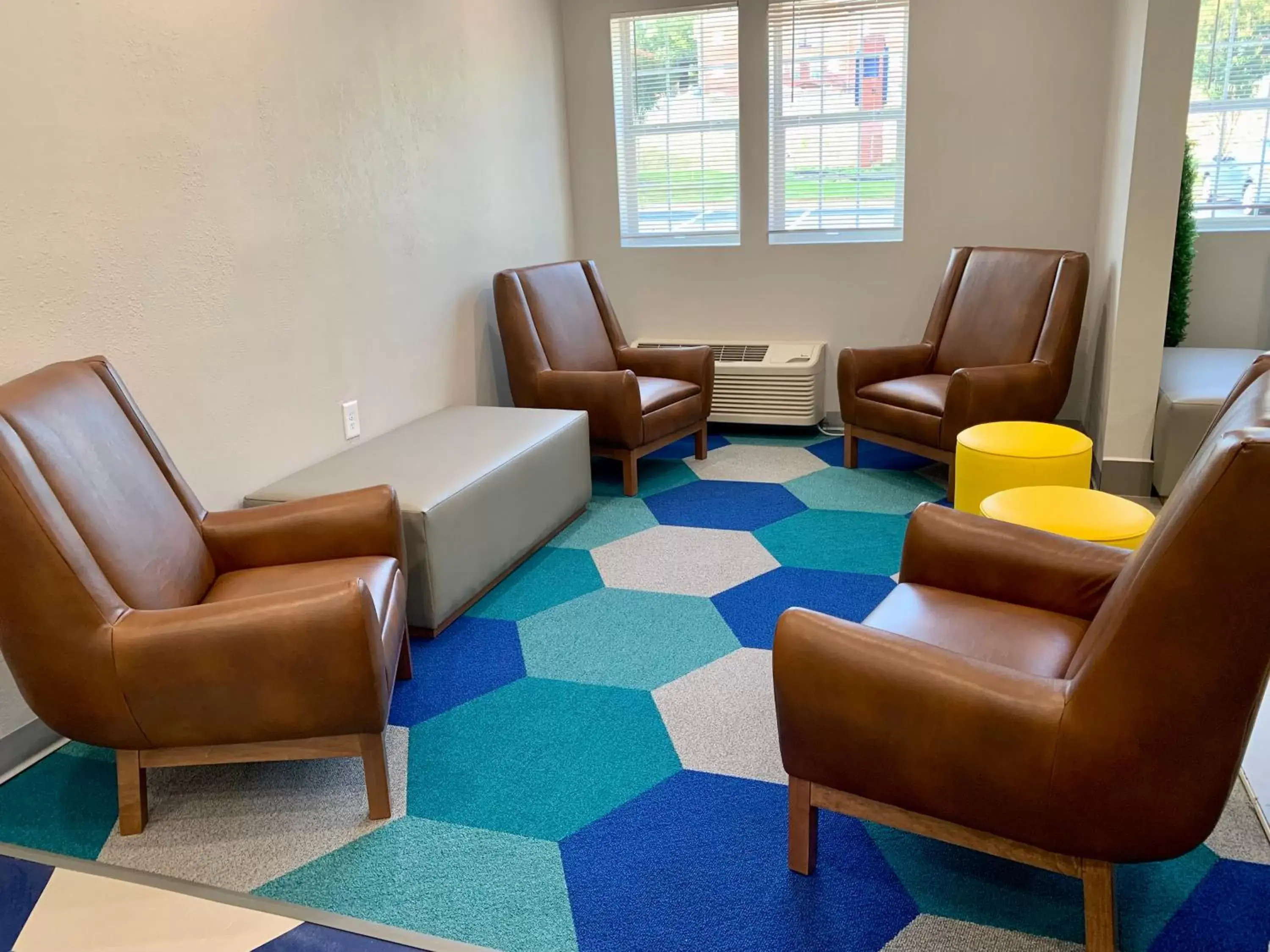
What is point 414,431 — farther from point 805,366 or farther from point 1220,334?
point 1220,334

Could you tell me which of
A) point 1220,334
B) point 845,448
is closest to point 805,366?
point 845,448

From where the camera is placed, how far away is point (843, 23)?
177 inches

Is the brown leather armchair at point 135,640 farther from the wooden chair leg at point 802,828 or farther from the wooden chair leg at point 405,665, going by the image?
the wooden chair leg at point 802,828

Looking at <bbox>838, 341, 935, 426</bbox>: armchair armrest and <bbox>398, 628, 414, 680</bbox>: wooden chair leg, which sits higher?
<bbox>838, 341, 935, 426</bbox>: armchair armrest

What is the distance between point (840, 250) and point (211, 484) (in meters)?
3.25

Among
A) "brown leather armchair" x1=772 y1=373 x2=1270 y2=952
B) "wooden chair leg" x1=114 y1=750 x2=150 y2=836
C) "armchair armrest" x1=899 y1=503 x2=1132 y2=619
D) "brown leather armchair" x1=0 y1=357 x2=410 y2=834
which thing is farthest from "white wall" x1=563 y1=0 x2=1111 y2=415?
"wooden chair leg" x1=114 y1=750 x2=150 y2=836

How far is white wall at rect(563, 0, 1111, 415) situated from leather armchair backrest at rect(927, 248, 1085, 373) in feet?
1.26

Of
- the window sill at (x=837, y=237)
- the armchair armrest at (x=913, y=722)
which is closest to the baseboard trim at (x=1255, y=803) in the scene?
the armchair armrest at (x=913, y=722)

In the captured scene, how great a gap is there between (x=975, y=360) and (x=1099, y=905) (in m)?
3.06

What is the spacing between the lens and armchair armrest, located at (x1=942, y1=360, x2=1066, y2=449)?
364 centimetres

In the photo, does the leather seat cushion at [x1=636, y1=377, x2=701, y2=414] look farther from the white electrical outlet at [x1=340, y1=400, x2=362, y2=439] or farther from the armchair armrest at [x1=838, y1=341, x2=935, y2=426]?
the white electrical outlet at [x1=340, y1=400, x2=362, y2=439]

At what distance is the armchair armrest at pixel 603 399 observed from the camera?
151 inches

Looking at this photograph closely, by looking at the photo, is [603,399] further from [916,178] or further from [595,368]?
[916,178]

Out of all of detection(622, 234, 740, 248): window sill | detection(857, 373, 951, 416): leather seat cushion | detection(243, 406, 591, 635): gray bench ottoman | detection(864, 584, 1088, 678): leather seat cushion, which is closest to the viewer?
detection(864, 584, 1088, 678): leather seat cushion
